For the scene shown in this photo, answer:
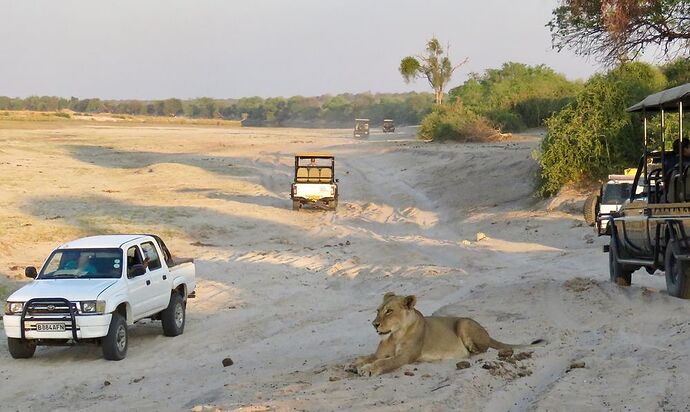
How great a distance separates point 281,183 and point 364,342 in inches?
1315

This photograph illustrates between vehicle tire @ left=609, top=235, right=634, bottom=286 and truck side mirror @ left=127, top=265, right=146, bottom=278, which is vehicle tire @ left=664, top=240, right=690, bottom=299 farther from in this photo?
truck side mirror @ left=127, top=265, right=146, bottom=278

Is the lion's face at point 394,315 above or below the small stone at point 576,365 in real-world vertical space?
above

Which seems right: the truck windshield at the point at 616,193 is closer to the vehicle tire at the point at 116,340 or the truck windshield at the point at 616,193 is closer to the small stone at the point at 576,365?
the vehicle tire at the point at 116,340

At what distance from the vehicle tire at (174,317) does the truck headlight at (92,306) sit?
1946 mm

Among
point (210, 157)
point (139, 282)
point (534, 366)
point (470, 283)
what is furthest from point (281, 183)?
point (534, 366)

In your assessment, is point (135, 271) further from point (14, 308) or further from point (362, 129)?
point (362, 129)

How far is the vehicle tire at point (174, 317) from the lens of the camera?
14.7 m

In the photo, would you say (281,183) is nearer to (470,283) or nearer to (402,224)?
(402,224)

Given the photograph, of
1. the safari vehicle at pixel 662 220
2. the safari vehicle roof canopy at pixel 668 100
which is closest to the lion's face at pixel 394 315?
the safari vehicle at pixel 662 220

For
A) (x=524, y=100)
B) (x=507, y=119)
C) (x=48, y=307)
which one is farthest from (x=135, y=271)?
(x=524, y=100)

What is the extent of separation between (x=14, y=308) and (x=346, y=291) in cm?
→ 758

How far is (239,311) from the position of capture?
17.0m

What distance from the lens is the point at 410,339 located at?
9828mm

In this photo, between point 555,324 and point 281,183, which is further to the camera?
point 281,183
